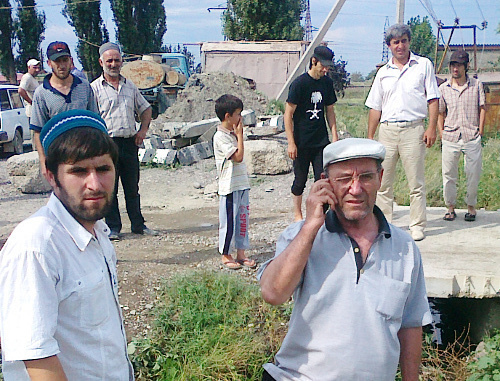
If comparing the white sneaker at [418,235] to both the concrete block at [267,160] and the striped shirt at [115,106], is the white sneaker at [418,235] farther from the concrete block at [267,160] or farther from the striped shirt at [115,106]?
the concrete block at [267,160]

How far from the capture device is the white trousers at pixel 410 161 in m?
4.84

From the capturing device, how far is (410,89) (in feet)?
15.8

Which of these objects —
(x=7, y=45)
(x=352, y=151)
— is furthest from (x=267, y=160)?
(x=7, y=45)

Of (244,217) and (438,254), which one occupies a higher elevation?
(244,217)

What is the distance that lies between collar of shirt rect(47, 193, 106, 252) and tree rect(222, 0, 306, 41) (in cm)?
2811

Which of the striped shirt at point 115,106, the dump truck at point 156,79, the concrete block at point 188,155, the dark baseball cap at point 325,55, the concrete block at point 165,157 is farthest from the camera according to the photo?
the dump truck at point 156,79

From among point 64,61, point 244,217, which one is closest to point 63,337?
point 244,217

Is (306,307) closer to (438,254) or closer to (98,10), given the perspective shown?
(438,254)

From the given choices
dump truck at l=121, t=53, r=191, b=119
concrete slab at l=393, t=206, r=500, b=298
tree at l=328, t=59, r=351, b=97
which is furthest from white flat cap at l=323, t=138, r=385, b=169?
tree at l=328, t=59, r=351, b=97

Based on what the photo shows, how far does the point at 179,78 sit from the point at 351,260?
17488 mm

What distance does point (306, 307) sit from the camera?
6.74ft

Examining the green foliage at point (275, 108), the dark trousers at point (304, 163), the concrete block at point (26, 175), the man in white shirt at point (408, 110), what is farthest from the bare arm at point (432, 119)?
the green foliage at point (275, 108)

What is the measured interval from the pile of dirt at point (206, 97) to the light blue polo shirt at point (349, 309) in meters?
12.6

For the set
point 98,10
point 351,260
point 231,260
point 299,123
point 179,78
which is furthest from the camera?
point 98,10
